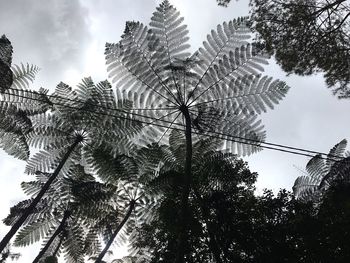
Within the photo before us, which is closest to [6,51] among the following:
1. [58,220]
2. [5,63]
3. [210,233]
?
[5,63]

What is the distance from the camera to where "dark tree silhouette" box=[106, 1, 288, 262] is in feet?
27.0

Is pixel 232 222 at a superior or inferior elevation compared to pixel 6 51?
inferior

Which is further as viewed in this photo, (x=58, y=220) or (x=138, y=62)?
(x=58, y=220)

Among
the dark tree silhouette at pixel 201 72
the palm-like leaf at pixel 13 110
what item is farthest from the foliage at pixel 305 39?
the palm-like leaf at pixel 13 110

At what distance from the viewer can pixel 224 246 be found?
8.04 m

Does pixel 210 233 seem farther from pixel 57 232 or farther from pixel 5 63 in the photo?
pixel 5 63

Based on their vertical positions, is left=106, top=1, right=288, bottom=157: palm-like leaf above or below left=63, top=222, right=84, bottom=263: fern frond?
above

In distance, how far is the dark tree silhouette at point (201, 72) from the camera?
823cm

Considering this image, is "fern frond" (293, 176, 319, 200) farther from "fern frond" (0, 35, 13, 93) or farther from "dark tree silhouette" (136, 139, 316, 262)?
"fern frond" (0, 35, 13, 93)

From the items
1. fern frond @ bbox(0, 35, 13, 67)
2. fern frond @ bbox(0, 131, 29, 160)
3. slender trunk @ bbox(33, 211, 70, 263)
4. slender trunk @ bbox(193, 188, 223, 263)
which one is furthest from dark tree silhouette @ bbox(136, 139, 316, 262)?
fern frond @ bbox(0, 35, 13, 67)

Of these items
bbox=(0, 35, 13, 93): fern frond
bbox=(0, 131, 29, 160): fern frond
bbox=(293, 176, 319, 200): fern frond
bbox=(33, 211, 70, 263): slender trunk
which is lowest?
bbox=(33, 211, 70, 263): slender trunk

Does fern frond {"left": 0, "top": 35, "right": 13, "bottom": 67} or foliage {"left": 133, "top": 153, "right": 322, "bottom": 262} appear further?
fern frond {"left": 0, "top": 35, "right": 13, "bottom": 67}

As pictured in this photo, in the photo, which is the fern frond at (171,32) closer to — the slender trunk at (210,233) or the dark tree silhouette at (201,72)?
the dark tree silhouette at (201,72)

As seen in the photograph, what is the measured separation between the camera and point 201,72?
27.5ft
